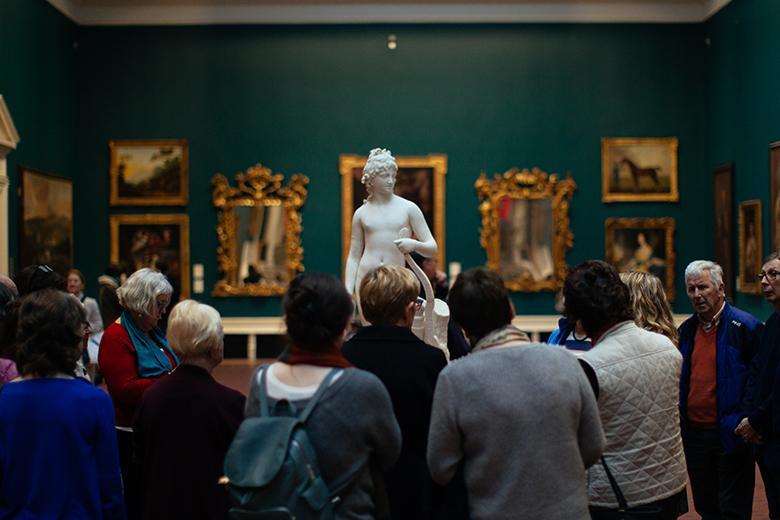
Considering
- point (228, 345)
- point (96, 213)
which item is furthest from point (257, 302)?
point (96, 213)

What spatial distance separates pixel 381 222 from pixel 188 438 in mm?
4730

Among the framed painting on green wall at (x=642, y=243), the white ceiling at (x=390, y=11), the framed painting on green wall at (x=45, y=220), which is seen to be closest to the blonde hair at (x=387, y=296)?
the framed painting on green wall at (x=45, y=220)

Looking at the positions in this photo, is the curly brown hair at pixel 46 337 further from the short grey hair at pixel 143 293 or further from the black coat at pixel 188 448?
the short grey hair at pixel 143 293

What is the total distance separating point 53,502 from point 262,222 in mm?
16098

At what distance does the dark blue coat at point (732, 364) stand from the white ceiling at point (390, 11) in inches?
582

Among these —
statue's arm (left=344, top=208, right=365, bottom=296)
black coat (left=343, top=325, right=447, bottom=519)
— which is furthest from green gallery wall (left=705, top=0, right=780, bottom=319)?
black coat (left=343, top=325, right=447, bottom=519)

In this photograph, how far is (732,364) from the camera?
6.24 metres

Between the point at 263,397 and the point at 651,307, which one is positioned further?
the point at 651,307

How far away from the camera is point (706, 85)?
790 inches

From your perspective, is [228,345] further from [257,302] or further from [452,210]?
[452,210]

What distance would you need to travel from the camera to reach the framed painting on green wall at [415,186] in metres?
19.9

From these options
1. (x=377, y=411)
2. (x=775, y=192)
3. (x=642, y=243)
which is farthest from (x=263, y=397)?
(x=642, y=243)

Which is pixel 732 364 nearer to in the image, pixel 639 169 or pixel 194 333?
pixel 194 333

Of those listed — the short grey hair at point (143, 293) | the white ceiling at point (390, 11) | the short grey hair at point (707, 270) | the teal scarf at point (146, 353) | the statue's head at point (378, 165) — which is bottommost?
the teal scarf at point (146, 353)
